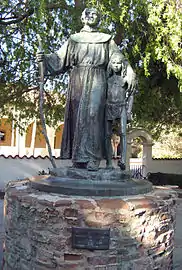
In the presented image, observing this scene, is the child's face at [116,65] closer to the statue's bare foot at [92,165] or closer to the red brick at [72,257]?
the statue's bare foot at [92,165]

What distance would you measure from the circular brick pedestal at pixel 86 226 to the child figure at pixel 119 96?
704 mm

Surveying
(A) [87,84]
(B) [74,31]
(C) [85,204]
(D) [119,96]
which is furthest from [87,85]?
(B) [74,31]

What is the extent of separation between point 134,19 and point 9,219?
579 centimetres

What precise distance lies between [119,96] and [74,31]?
4.61 m

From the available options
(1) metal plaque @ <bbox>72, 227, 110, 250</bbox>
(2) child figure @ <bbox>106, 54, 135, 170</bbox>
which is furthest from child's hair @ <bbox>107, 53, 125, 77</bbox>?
(1) metal plaque @ <bbox>72, 227, 110, 250</bbox>

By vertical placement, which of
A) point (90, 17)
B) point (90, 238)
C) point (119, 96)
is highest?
point (90, 17)

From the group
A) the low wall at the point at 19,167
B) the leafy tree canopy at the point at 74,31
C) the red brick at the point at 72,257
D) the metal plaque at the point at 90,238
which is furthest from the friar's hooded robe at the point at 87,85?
the low wall at the point at 19,167

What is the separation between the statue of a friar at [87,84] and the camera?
139 inches

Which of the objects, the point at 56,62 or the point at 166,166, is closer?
the point at 56,62

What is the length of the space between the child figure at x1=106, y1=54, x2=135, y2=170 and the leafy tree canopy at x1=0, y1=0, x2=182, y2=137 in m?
3.82

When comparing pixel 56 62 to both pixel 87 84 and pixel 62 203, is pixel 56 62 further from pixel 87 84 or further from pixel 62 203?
pixel 62 203

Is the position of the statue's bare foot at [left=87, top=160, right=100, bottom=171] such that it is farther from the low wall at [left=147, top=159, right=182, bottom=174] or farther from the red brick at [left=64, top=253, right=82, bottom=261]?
the low wall at [left=147, top=159, right=182, bottom=174]

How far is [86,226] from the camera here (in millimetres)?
2889

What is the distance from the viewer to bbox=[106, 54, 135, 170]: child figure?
3.57 m
